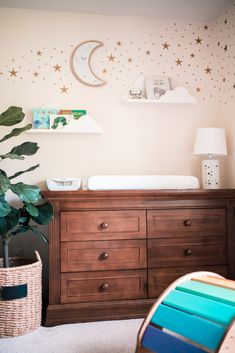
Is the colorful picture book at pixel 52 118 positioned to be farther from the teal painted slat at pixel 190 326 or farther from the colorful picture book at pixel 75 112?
the teal painted slat at pixel 190 326

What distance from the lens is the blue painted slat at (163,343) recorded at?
1.23 meters

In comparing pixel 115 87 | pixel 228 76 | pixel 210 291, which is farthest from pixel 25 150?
pixel 228 76

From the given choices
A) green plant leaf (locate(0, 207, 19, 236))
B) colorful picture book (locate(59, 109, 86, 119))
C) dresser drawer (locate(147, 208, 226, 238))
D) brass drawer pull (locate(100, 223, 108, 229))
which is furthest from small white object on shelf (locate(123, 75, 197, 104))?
green plant leaf (locate(0, 207, 19, 236))

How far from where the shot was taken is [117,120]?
270cm

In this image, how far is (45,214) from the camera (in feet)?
6.42

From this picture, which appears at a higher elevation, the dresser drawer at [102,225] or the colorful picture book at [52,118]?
the colorful picture book at [52,118]

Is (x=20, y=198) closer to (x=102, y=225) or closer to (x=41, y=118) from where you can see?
(x=102, y=225)

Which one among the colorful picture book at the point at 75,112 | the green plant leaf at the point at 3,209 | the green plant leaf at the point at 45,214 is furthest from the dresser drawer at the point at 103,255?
the colorful picture book at the point at 75,112

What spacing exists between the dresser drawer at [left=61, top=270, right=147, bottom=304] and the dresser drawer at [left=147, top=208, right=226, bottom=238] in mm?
311

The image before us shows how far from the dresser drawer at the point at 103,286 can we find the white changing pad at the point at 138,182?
575mm

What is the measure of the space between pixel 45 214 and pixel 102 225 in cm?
38

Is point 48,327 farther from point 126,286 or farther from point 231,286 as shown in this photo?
point 231,286

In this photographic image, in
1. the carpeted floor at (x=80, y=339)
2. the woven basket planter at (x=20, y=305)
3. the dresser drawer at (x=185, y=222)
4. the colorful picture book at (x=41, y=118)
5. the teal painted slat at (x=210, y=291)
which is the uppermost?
the colorful picture book at (x=41, y=118)

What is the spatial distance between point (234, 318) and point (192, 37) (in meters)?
2.44
